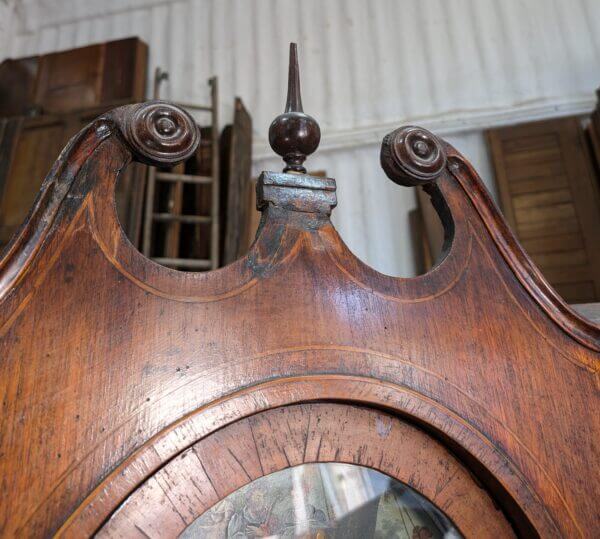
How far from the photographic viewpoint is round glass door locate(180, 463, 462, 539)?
0.68 meters

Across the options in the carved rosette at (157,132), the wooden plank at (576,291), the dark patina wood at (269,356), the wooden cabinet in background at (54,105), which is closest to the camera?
the dark patina wood at (269,356)

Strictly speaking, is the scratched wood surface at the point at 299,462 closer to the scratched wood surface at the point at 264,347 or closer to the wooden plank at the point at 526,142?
the scratched wood surface at the point at 264,347

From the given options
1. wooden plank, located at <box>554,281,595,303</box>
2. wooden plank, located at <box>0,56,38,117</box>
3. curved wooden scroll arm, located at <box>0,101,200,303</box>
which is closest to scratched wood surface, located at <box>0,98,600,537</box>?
curved wooden scroll arm, located at <box>0,101,200,303</box>

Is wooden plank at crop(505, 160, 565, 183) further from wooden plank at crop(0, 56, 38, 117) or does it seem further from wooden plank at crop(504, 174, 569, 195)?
wooden plank at crop(0, 56, 38, 117)

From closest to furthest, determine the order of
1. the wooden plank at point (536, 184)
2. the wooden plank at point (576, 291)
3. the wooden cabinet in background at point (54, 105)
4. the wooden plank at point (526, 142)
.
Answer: the wooden plank at point (576, 291) < the wooden plank at point (536, 184) < the wooden plank at point (526, 142) < the wooden cabinet in background at point (54, 105)

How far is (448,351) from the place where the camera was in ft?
2.72

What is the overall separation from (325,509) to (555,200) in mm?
2461

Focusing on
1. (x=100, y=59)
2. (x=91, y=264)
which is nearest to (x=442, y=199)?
(x=91, y=264)

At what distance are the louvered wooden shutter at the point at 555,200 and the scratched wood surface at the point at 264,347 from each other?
6.17 feet

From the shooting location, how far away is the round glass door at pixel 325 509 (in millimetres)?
683

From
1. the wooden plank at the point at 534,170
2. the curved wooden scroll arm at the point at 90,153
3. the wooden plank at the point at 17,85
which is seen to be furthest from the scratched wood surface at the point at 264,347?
the wooden plank at the point at 17,85

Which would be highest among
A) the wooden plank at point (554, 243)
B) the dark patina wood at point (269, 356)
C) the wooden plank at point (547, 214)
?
the wooden plank at point (547, 214)

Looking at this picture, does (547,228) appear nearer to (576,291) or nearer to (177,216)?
(576,291)

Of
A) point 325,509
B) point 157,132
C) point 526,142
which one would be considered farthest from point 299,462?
point 526,142
